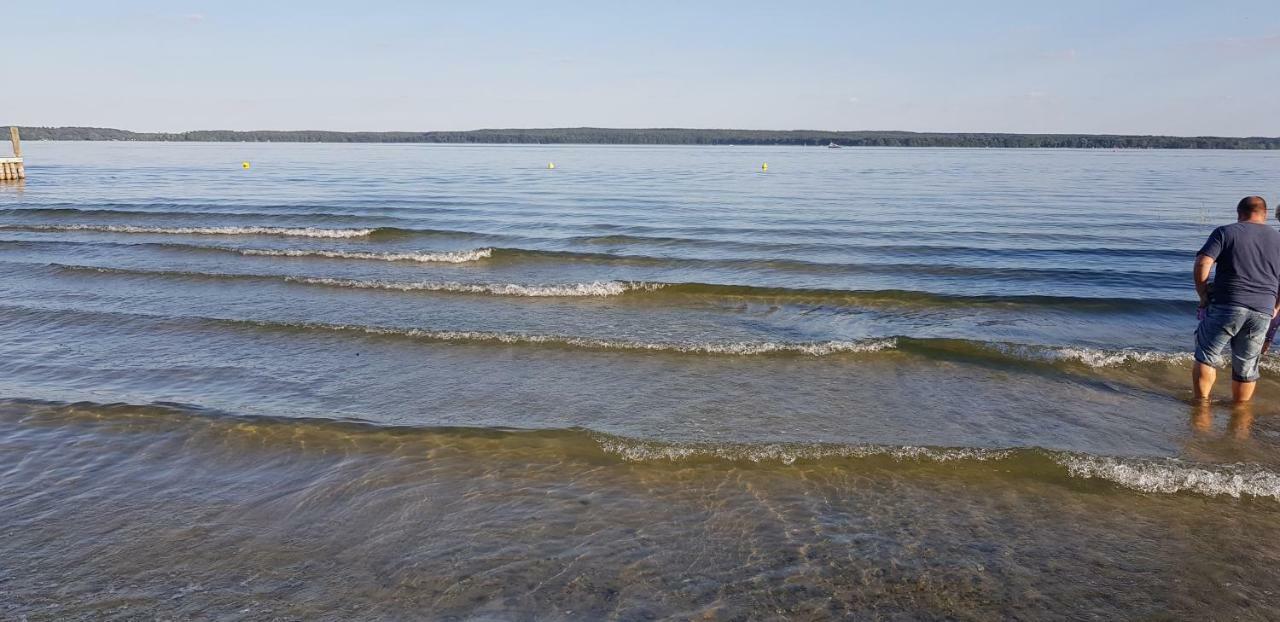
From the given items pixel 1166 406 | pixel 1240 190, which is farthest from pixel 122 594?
pixel 1240 190

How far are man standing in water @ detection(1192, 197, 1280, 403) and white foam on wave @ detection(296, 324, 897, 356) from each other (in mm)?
3618

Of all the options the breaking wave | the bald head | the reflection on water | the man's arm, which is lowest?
the reflection on water

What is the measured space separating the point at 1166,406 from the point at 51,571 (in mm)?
9697

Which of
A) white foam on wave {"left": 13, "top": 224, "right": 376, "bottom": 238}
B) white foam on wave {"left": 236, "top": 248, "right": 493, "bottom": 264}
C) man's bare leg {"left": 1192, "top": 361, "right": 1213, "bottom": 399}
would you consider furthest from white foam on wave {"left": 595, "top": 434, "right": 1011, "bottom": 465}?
white foam on wave {"left": 13, "top": 224, "right": 376, "bottom": 238}

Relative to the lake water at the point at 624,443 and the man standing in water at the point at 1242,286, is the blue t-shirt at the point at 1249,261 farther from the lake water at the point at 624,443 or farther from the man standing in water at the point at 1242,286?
the lake water at the point at 624,443

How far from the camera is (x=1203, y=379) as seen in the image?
8422 millimetres

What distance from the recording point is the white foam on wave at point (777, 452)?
6.86 m

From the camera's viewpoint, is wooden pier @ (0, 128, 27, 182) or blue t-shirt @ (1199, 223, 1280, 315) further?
wooden pier @ (0, 128, 27, 182)

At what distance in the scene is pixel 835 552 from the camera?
523cm

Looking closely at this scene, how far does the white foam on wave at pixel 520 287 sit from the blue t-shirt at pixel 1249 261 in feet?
29.1

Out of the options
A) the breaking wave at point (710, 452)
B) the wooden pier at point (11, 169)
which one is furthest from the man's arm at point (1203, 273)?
the wooden pier at point (11, 169)

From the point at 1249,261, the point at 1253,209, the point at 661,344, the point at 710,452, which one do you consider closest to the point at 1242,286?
the point at 1249,261

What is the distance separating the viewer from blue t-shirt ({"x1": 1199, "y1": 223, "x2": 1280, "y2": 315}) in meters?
7.83

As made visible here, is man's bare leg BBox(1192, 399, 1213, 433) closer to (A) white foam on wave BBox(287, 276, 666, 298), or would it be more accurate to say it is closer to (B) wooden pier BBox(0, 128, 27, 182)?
(A) white foam on wave BBox(287, 276, 666, 298)
